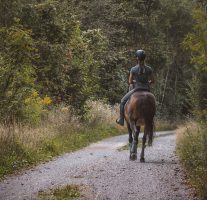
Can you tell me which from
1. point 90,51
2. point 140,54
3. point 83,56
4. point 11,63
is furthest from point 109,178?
point 90,51

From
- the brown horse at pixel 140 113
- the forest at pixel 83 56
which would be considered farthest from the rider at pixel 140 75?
the forest at pixel 83 56

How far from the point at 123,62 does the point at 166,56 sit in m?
7.12

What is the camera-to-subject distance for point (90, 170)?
1324 cm

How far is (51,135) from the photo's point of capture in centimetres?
1880

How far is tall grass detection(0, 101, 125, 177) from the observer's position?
1424cm

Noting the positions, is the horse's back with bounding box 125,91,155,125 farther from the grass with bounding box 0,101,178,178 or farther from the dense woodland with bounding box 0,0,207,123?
the grass with bounding box 0,101,178,178

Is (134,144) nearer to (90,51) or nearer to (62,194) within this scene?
(62,194)

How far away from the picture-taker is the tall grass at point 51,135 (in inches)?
561

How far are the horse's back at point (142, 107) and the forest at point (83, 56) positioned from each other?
1.39m

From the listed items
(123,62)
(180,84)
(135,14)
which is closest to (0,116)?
(123,62)

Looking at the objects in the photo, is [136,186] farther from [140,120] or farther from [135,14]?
[135,14]

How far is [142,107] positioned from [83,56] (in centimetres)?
1284

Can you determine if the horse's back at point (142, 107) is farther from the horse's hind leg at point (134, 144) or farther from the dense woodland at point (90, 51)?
the dense woodland at point (90, 51)

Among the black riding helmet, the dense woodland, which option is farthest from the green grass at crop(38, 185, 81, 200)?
the black riding helmet
